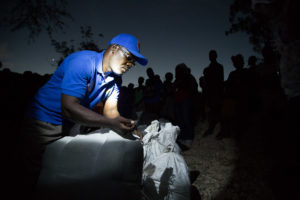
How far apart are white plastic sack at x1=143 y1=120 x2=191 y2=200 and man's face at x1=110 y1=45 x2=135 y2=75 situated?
0.88 m

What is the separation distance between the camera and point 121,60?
4.51ft

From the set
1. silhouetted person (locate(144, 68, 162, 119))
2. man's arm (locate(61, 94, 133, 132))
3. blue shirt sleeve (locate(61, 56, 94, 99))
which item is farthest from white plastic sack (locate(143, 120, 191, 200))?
silhouetted person (locate(144, 68, 162, 119))

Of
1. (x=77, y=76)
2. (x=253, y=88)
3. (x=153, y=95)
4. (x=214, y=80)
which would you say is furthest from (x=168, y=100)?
(x=77, y=76)

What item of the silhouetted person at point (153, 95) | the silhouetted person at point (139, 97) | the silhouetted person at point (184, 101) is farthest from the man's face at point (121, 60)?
the silhouetted person at point (139, 97)

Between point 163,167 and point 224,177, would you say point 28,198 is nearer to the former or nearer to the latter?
point 163,167

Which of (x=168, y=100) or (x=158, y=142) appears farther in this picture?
(x=168, y=100)

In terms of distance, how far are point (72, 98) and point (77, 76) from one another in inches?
6.5

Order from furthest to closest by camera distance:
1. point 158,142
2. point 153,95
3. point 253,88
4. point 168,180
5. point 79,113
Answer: point 153,95 → point 253,88 → point 158,142 → point 168,180 → point 79,113

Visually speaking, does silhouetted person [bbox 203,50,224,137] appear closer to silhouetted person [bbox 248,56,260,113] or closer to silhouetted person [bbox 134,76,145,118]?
silhouetted person [bbox 248,56,260,113]

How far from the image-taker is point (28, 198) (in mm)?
1157

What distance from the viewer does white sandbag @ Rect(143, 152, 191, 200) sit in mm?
1597

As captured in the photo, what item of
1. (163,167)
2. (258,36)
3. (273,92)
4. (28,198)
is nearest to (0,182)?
(28,198)

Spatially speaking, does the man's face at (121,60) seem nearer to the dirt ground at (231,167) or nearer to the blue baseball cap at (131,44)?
the blue baseball cap at (131,44)

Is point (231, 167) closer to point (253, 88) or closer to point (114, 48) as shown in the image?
point (253, 88)
